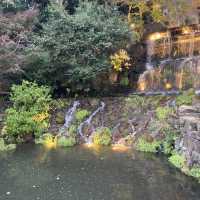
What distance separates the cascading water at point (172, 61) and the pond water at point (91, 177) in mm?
6924

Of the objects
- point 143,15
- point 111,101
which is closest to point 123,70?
point 111,101

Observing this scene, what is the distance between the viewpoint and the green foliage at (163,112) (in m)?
19.6

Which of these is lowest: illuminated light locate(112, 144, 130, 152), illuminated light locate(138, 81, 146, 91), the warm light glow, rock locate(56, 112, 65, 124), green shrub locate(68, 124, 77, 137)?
illuminated light locate(112, 144, 130, 152)

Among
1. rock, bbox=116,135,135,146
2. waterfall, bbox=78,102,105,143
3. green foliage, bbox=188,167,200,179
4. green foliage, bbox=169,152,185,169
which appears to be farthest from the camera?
waterfall, bbox=78,102,105,143

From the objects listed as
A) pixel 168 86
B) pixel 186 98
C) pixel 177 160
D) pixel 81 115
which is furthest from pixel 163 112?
pixel 81 115

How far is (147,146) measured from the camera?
1847 cm

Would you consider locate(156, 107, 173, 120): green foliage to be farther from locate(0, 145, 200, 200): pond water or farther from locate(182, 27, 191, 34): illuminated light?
locate(182, 27, 191, 34): illuminated light

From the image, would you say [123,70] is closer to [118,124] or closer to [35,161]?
[118,124]

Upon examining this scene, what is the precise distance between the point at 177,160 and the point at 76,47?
32.1 ft

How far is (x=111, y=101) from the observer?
23.2 meters

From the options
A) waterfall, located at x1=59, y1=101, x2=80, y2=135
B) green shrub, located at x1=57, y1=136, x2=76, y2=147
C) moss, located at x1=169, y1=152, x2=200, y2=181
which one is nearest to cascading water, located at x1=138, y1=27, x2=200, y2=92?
waterfall, located at x1=59, y1=101, x2=80, y2=135

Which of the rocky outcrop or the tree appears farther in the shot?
the tree

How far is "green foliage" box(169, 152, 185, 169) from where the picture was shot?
15766mm

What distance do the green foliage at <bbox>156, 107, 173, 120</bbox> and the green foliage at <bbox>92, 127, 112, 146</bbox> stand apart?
2506 millimetres
